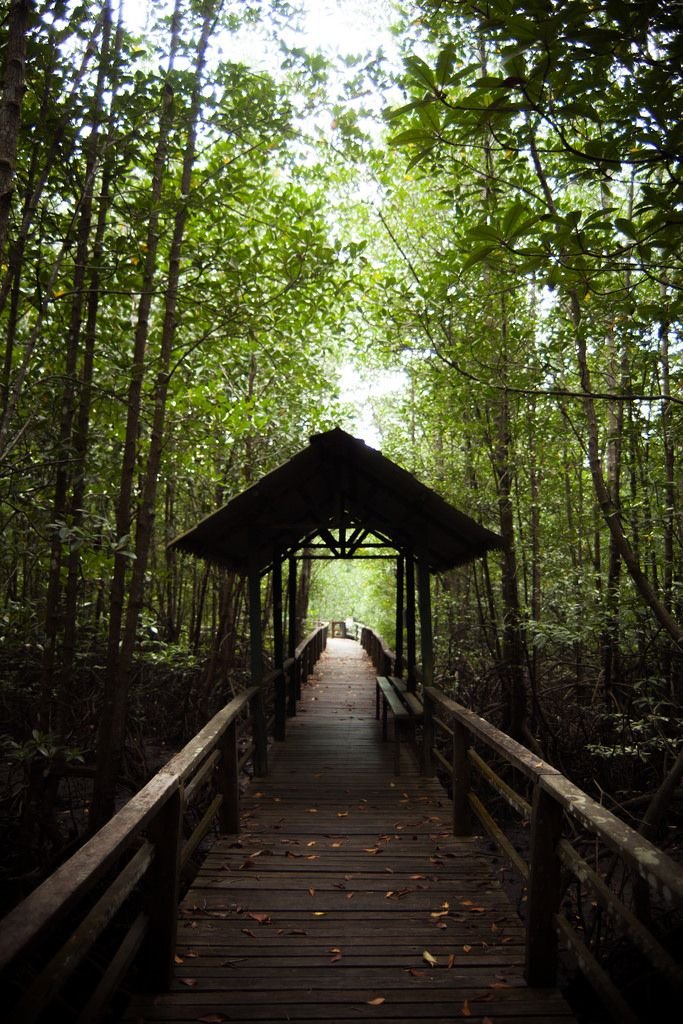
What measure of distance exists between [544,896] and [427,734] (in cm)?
396

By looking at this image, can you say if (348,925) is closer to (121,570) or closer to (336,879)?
(336,879)

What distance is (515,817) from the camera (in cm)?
823

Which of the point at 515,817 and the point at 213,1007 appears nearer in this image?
the point at 213,1007

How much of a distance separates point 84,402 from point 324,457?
7.27 feet

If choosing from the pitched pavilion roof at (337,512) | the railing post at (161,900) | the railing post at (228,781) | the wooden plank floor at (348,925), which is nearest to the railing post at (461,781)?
the wooden plank floor at (348,925)

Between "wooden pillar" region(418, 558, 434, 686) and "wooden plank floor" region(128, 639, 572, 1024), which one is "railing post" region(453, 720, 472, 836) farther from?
"wooden pillar" region(418, 558, 434, 686)

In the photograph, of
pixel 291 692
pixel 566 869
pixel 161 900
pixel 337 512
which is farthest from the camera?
pixel 291 692

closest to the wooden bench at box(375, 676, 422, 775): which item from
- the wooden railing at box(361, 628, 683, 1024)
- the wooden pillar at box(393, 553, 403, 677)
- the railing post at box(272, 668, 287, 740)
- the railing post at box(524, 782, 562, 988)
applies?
the wooden pillar at box(393, 553, 403, 677)

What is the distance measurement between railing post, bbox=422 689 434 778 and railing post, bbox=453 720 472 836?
1.84 m

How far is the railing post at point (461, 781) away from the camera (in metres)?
4.56

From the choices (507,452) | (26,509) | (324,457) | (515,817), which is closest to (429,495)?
(324,457)

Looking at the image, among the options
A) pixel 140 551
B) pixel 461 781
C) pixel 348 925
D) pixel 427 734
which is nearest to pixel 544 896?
pixel 348 925

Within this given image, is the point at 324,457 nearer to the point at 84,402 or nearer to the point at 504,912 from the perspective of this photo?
the point at 84,402

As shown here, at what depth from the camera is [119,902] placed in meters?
2.06
